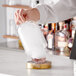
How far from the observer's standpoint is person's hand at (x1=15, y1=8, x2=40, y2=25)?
4.44ft

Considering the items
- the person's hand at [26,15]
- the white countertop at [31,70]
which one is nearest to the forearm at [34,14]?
the person's hand at [26,15]

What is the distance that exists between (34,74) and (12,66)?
26 cm

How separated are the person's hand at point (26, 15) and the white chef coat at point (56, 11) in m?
0.04

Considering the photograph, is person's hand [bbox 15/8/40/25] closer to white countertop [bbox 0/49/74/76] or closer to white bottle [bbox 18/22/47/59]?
white bottle [bbox 18/22/47/59]

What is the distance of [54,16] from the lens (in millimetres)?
1518

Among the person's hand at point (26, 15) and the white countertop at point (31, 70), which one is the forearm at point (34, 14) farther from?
the white countertop at point (31, 70)

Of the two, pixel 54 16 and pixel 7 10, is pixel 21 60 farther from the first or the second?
pixel 7 10

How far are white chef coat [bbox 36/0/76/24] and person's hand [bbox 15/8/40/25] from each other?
4cm

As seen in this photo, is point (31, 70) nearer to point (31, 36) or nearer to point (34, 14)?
point (31, 36)

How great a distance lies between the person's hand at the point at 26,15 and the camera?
4.44 ft

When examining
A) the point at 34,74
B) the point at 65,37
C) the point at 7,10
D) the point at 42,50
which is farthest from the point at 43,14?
Answer: the point at 7,10

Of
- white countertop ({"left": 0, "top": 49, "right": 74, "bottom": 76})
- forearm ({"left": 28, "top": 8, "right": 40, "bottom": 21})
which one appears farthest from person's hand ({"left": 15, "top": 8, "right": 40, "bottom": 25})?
white countertop ({"left": 0, "top": 49, "right": 74, "bottom": 76})

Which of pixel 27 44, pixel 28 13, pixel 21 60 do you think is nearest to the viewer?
pixel 28 13

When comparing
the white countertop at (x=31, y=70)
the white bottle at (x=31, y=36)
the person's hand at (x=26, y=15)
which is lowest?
the white countertop at (x=31, y=70)
